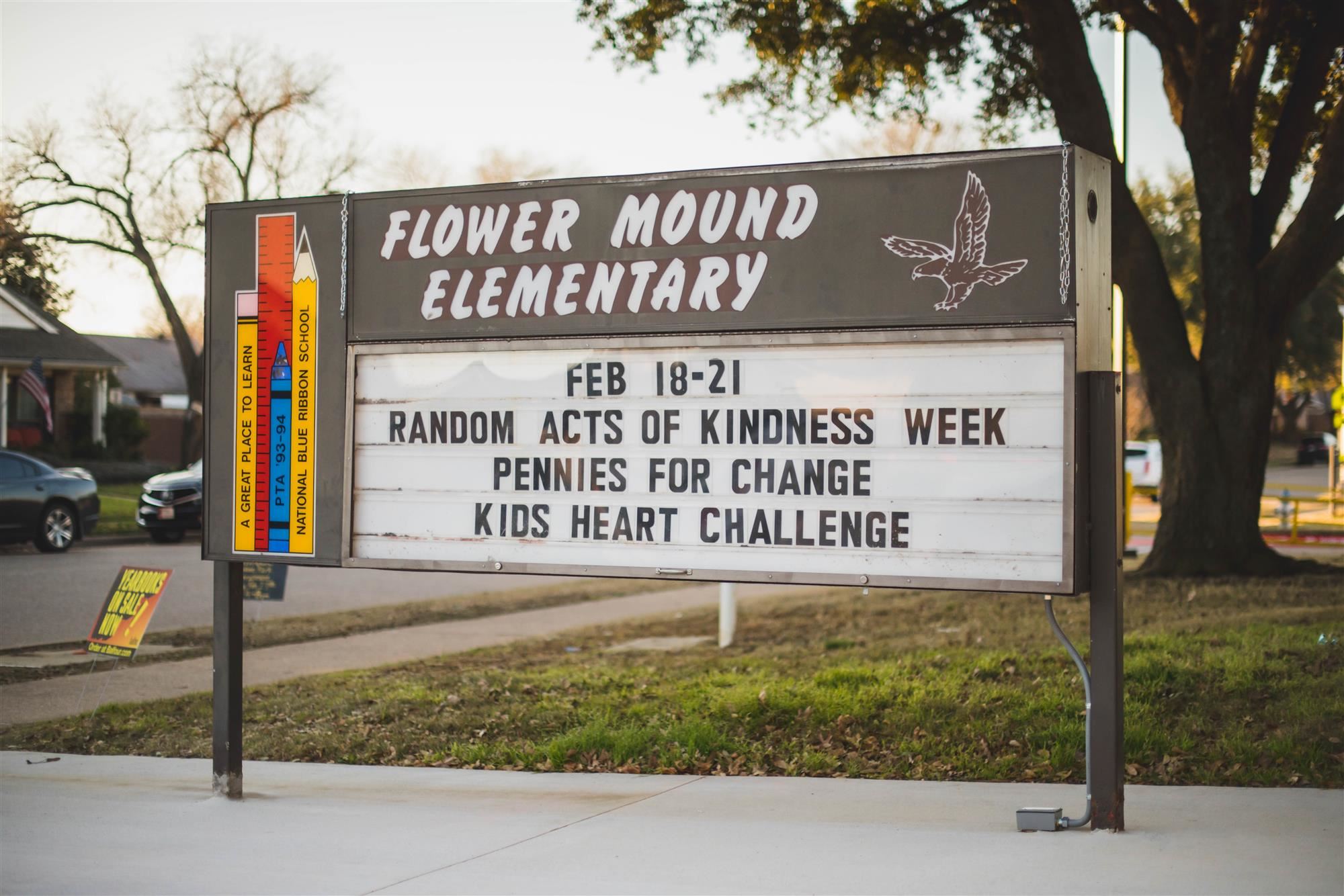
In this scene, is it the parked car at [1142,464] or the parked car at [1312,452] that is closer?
the parked car at [1142,464]

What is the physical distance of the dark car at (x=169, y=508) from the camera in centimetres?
2366

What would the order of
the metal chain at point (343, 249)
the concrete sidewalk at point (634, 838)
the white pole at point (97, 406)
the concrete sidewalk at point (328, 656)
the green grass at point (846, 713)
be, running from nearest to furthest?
the concrete sidewalk at point (634, 838) → the metal chain at point (343, 249) → the green grass at point (846, 713) → the concrete sidewalk at point (328, 656) → the white pole at point (97, 406)

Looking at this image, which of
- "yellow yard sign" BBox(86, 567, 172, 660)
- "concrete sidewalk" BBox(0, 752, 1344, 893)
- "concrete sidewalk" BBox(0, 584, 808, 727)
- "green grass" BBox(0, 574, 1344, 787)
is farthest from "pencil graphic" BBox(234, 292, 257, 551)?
"concrete sidewalk" BBox(0, 584, 808, 727)

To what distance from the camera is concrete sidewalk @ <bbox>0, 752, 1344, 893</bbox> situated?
5.02 meters

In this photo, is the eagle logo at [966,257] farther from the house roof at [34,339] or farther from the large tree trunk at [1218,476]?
the house roof at [34,339]

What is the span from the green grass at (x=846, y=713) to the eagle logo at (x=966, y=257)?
279cm

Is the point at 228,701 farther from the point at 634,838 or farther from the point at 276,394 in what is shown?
the point at 634,838

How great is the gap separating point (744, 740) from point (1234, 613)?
545 centimetres

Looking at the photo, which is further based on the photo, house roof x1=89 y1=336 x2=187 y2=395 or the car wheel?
house roof x1=89 y1=336 x2=187 y2=395

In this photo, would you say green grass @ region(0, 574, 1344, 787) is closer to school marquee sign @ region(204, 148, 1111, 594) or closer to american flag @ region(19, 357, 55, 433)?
school marquee sign @ region(204, 148, 1111, 594)

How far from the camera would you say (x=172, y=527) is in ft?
78.1

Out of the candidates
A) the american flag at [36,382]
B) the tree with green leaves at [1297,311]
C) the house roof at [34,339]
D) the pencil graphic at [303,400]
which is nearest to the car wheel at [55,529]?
the house roof at [34,339]

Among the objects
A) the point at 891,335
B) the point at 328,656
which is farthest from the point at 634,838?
the point at 328,656

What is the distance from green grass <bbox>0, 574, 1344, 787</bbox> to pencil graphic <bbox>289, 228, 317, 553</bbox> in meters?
1.82
